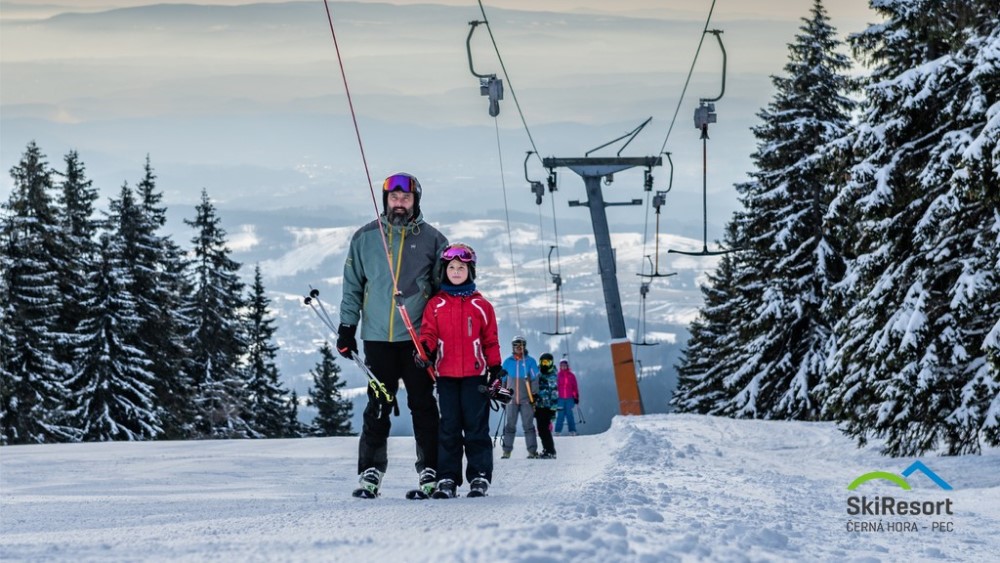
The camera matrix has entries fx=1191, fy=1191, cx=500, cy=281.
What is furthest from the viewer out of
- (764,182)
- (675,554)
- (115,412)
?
(115,412)

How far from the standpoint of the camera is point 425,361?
7.75 metres

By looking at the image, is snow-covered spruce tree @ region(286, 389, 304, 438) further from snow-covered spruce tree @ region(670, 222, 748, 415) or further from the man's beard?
the man's beard

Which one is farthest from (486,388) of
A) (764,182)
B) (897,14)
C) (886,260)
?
(764,182)

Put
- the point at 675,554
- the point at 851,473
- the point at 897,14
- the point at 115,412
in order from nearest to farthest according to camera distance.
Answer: the point at 675,554
the point at 851,473
the point at 897,14
the point at 115,412

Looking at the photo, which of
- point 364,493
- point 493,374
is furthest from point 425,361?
point 364,493

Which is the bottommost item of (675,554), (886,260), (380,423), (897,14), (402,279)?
(675,554)

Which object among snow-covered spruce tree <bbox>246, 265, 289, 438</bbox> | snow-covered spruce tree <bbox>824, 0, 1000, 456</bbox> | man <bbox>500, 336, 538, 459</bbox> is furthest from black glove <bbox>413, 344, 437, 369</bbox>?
snow-covered spruce tree <bbox>246, 265, 289, 438</bbox>

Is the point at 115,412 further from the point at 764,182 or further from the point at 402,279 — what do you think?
the point at 402,279

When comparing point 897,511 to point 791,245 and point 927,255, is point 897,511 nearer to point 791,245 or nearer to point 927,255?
point 927,255

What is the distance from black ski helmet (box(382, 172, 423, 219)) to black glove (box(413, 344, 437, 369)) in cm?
93

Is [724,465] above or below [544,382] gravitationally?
below

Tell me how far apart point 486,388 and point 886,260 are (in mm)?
9789

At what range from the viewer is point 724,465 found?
1412cm

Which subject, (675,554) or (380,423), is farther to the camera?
(380,423)
